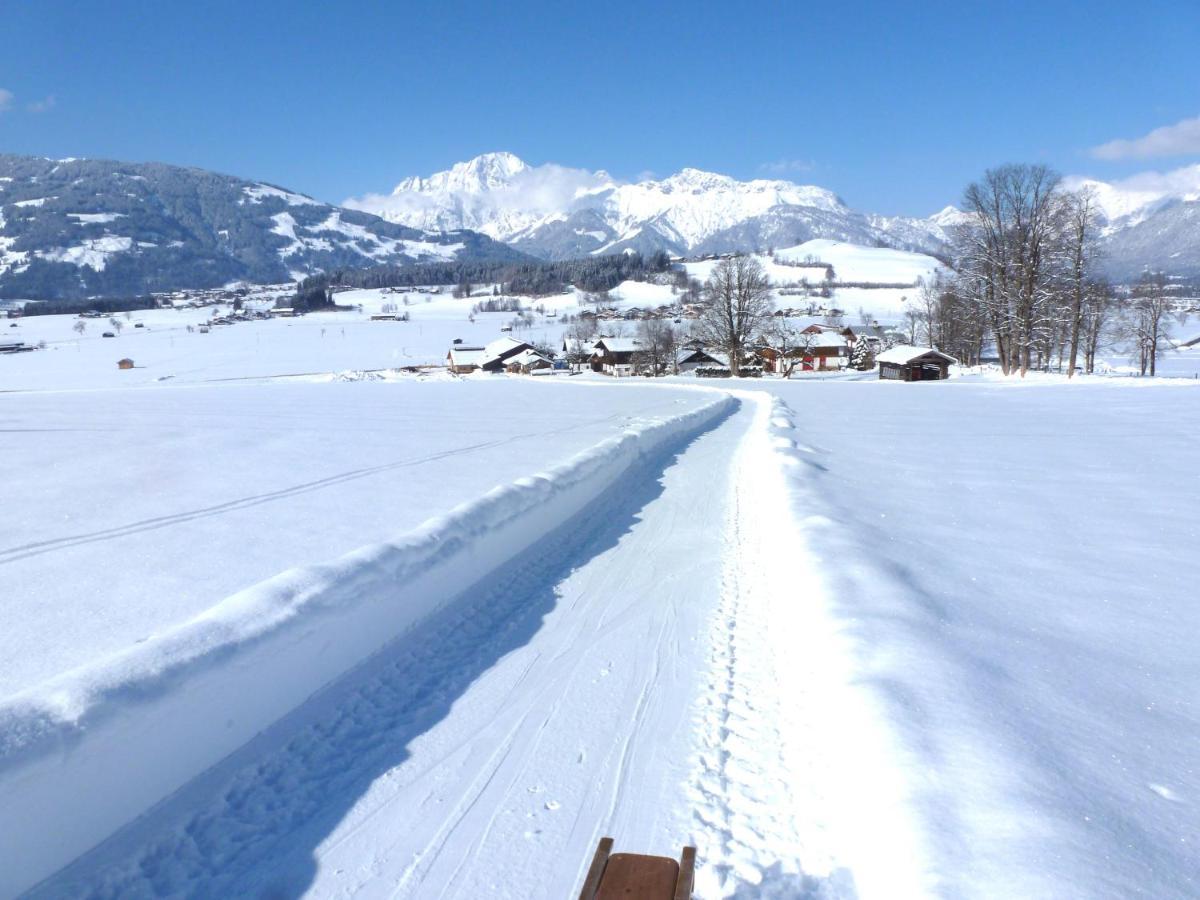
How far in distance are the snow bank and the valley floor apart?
82 millimetres

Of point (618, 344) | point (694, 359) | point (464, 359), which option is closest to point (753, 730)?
point (694, 359)

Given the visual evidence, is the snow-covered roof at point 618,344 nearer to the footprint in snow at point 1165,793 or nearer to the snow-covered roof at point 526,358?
the snow-covered roof at point 526,358

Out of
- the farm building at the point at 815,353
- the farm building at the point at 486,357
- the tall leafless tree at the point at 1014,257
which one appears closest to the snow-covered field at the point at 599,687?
the tall leafless tree at the point at 1014,257

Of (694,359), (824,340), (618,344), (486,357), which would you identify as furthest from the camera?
(486,357)

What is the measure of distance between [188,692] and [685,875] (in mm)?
3193

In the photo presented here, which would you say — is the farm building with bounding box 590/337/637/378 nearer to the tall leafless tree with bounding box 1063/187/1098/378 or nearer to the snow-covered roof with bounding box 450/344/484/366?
the snow-covered roof with bounding box 450/344/484/366

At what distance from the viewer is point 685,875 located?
2.96m

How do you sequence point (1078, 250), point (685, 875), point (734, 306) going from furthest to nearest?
1. point (734, 306)
2. point (1078, 250)
3. point (685, 875)

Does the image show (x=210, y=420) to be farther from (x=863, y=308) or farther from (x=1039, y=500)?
(x=863, y=308)

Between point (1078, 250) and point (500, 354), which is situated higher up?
point (1078, 250)

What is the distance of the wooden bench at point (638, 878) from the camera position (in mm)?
2855

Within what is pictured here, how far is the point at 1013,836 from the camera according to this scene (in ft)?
10.3

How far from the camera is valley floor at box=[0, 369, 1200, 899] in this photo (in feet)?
10.9

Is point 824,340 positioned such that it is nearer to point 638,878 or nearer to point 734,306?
point 734,306
